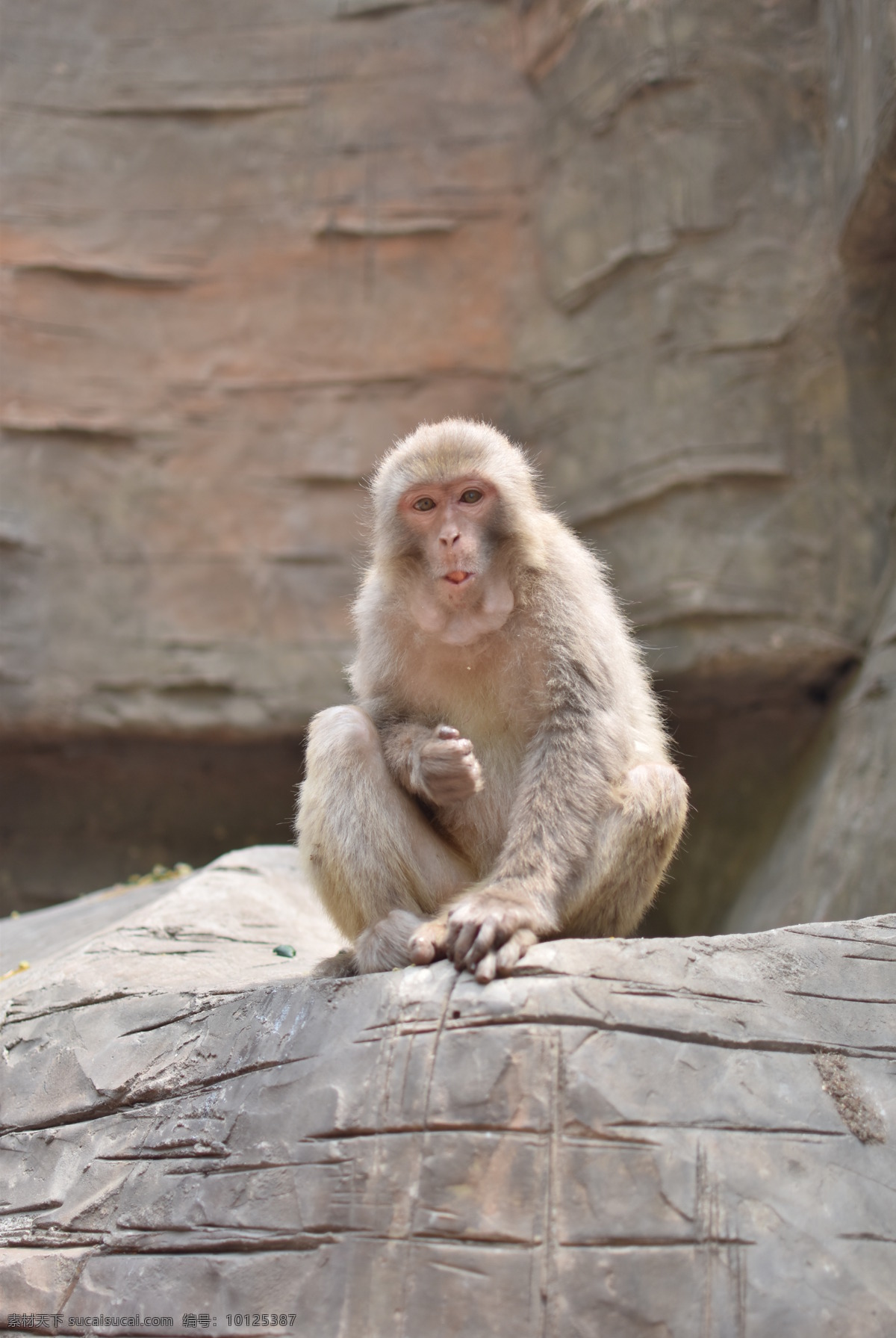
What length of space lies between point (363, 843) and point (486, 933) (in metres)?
0.66

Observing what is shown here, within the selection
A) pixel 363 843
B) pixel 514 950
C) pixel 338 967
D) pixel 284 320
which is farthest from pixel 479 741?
pixel 284 320

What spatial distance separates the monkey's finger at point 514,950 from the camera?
3462mm

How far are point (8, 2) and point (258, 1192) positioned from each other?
394 inches

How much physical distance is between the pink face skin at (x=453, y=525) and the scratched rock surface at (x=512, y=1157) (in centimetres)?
137

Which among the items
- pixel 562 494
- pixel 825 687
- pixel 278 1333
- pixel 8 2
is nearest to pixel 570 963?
pixel 278 1333

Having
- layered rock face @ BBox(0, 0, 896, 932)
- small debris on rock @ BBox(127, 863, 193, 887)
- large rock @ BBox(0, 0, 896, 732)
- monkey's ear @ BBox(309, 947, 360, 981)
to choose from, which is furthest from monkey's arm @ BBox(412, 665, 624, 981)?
large rock @ BBox(0, 0, 896, 732)

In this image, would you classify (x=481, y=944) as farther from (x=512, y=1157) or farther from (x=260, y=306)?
(x=260, y=306)

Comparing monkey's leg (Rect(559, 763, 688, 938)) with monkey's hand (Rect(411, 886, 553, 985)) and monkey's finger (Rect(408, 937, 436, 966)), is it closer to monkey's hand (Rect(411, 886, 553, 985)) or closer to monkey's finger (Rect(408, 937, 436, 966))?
monkey's hand (Rect(411, 886, 553, 985))

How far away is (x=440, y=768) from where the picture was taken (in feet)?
12.9

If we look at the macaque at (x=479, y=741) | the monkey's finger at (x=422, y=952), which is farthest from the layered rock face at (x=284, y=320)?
the monkey's finger at (x=422, y=952)

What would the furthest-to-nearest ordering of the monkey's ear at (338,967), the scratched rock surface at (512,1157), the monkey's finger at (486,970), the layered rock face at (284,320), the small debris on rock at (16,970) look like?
the layered rock face at (284,320) → the small debris on rock at (16,970) → the monkey's ear at (338,967) → the monkey's finger at (486,970) → the scratched rock surface at (512,1157)

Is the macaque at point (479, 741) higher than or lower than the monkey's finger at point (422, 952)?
higher

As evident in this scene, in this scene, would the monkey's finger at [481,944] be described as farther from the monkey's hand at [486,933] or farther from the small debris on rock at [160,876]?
the small debris on rock at [160,876]

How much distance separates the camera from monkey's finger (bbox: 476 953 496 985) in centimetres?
344
